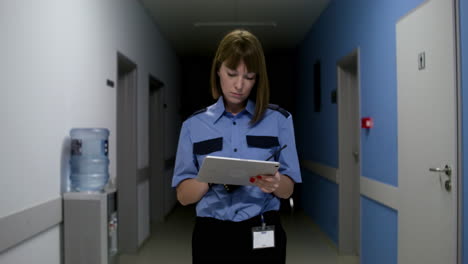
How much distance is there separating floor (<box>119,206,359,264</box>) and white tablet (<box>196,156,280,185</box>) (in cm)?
299

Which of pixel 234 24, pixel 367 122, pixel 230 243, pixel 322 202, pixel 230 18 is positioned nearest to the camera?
pixel 230 243

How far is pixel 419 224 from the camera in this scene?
96.2 inches

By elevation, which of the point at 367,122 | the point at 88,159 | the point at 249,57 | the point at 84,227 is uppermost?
the point at 249,57

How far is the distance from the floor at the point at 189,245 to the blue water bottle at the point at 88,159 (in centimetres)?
152

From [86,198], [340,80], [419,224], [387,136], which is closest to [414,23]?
[387,136]

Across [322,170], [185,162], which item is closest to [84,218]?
[185,162]

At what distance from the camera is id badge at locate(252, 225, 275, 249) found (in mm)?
1214

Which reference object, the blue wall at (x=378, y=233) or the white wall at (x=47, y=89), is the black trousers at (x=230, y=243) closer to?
the white wall at (x=47, y=89)

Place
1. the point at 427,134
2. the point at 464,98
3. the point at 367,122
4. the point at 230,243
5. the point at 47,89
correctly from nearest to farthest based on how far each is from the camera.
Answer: the point at 230,243 → the point at 464,98 → the point at 47,89 → the point at 427,134 → the point at 367,122

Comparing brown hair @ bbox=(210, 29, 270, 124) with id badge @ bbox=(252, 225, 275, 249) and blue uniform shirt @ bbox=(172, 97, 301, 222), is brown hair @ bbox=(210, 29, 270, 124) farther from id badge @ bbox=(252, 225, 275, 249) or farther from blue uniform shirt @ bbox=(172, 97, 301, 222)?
id badge @ bbox=(252, 225, 275, 249)

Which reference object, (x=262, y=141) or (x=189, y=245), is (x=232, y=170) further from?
(x=189, y=245)

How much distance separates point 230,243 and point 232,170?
267 millimetres

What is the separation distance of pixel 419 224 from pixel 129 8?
3.45 metres

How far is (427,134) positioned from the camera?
236 centimetres
